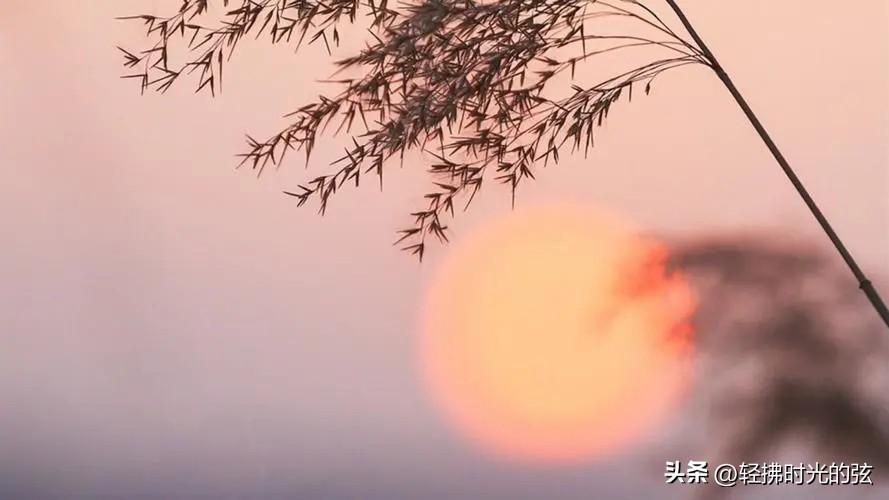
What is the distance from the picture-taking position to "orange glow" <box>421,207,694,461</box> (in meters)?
1.41

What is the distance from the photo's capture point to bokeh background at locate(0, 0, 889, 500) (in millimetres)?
1367

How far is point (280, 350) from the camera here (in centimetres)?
145

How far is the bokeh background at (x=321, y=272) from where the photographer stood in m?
1.37

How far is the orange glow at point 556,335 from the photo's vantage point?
1.41 meters

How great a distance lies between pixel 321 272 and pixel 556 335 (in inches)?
14.8

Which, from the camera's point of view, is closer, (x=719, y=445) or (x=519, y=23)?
(x=519, y=23)

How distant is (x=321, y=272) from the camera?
1.44 m

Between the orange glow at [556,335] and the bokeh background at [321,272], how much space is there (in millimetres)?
36

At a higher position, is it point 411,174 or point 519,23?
point 411,174

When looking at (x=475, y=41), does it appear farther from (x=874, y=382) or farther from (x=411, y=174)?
(x=874, y=382)

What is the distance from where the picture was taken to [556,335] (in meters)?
1.43

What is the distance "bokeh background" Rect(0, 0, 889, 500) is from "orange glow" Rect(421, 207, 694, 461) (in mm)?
36

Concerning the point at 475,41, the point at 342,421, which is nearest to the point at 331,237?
the point at 342,421

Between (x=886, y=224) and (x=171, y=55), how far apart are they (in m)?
1.10
